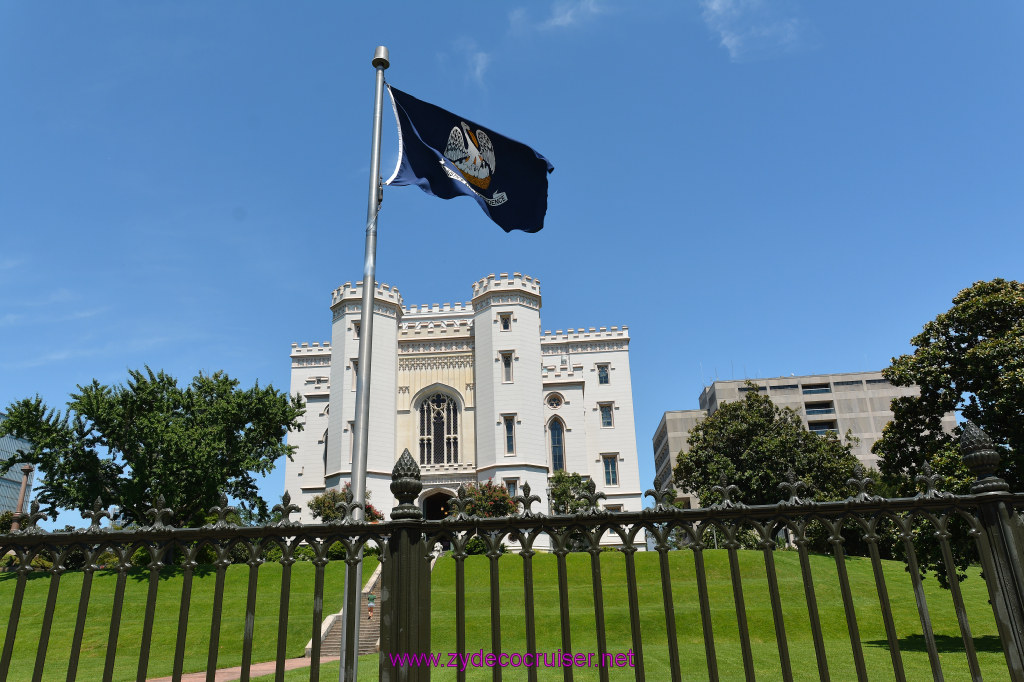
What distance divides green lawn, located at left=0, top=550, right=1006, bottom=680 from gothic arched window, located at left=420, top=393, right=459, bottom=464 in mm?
13848

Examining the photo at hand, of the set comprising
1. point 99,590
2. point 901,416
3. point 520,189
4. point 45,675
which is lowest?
point 45,675

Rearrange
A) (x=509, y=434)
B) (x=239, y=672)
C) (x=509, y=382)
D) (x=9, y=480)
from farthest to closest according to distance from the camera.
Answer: (x=9, y=480) → (x=509, y=382) → (x=509, y=434) → (x=239, y=672)

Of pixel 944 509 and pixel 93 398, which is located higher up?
pixel 93 398

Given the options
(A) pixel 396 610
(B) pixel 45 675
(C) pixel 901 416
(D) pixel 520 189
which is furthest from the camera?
(C) pixel 901 416

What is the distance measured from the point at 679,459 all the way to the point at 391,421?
1645 cm

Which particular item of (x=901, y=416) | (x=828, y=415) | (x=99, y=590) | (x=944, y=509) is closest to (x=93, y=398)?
(x=99, y=590)

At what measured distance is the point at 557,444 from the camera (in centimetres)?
4578

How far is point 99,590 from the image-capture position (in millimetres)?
25250

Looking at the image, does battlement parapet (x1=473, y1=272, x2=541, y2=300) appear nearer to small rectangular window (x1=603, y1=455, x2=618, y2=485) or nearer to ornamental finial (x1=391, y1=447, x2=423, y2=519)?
small rectangular window (x1=603, y1=455, x2=618, y2=485)

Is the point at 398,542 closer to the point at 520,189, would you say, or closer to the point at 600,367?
the point at 520,189

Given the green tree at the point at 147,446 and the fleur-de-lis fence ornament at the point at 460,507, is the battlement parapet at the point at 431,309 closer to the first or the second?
the green tree at the point at 147,446

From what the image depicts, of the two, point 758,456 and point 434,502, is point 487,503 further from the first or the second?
point 758,456

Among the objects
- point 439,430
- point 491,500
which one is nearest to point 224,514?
point 491,500

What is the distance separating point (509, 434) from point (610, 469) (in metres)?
10.2
